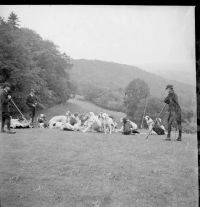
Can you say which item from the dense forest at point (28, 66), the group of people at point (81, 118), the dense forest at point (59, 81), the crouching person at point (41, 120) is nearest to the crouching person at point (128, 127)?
the group of people at point (81, 118)

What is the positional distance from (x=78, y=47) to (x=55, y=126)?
1315mm

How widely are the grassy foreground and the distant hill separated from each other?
678 millimetres

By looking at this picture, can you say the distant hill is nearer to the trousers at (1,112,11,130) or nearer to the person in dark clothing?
the person in dark clothing

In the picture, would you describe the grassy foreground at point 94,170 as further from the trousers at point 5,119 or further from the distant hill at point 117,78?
the distant hill at point 117,78

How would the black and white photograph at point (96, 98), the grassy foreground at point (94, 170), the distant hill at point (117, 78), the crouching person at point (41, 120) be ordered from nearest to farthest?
the grassy foreground at point (94, 170)
the black and white photograph at point (96, 98)
the distant hill at point (117, 78)
the crouching person at point (41, 120)

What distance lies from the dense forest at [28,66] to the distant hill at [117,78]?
0.95 feet

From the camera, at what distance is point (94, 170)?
4551mm

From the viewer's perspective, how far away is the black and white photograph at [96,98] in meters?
4.54

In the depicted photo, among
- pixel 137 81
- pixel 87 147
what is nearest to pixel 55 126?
pixel 87 147

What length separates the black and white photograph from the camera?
14.9 ft

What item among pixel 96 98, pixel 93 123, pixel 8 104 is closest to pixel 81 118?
pixel 93 123

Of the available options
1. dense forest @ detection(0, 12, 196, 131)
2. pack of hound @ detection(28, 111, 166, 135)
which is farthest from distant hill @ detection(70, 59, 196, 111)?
pack of hound @ detection(28, 111, 166, 135)

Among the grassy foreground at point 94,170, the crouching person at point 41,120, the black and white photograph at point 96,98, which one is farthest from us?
the crouching person at point 41,120

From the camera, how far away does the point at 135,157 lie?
469 centimetres
